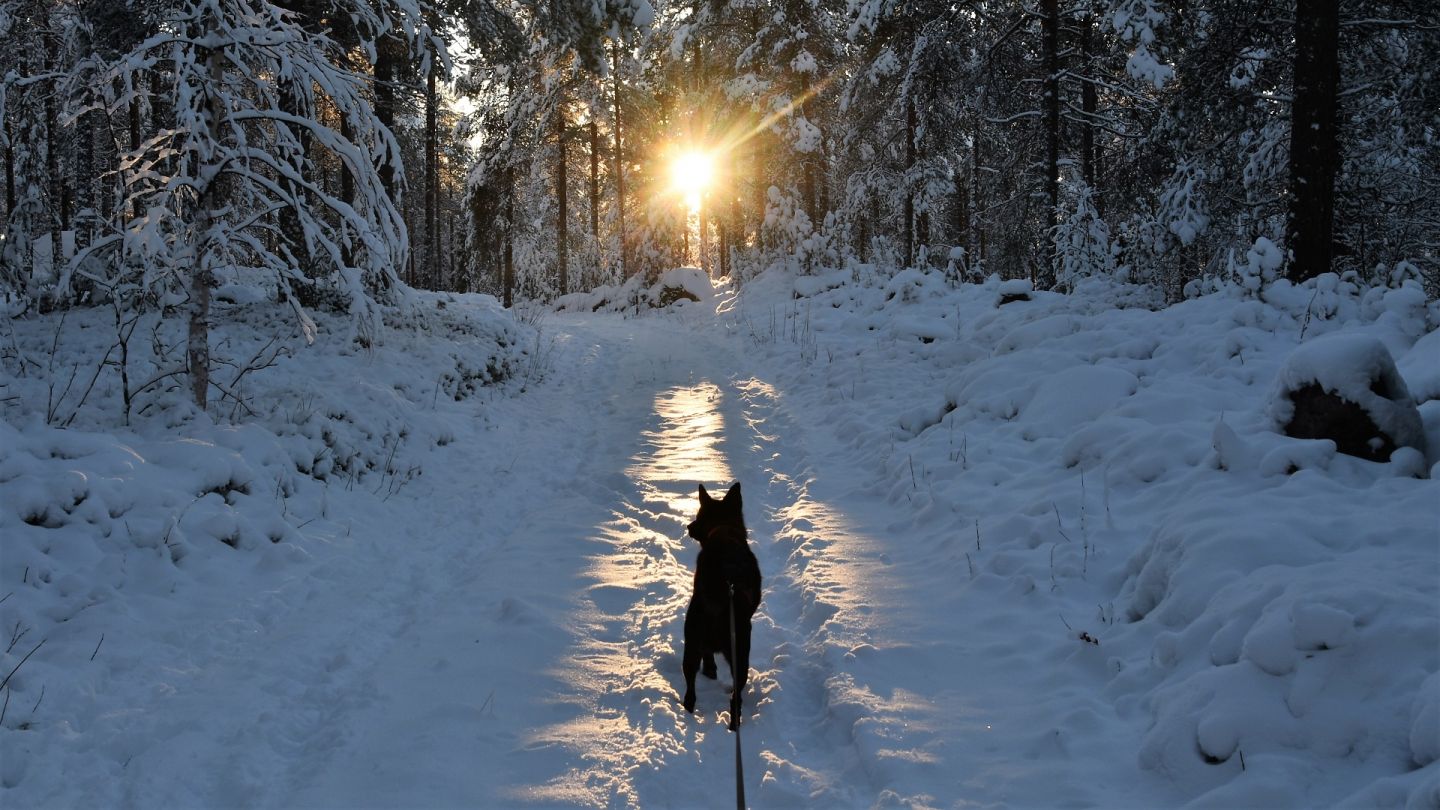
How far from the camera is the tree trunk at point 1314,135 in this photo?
355 inches

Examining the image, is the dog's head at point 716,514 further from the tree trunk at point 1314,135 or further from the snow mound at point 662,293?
the snow mound at point 662,293

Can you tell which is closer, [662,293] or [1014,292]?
[1014,292]

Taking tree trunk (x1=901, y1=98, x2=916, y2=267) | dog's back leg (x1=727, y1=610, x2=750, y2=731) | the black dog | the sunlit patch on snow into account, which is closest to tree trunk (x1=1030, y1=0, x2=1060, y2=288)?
tree trunk (x1=901, y1=98, x2=916, y2=267)

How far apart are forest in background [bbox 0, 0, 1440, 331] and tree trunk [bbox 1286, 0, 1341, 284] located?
31mm

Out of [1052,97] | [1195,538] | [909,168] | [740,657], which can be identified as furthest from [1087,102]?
[740,657]

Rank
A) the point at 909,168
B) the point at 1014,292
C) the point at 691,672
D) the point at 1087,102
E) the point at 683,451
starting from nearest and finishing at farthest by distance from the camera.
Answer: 1. the point at 691,672
2. the point at 683,451
3. the point at 1014,292
4. the point at 1087,102
5. the point at 909,168

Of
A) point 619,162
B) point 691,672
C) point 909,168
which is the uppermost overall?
point 619,162

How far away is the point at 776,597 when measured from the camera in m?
5.91

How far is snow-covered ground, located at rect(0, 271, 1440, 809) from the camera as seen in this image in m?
3.43

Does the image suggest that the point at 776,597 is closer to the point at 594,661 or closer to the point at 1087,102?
the point at 594,661

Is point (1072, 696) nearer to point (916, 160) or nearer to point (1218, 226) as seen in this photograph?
point (1218, 226)

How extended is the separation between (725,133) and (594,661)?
26065 millimetres

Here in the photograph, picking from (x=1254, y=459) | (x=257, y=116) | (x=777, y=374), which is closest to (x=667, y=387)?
(x=777, y=374)

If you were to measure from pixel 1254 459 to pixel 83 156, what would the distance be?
917 inches
